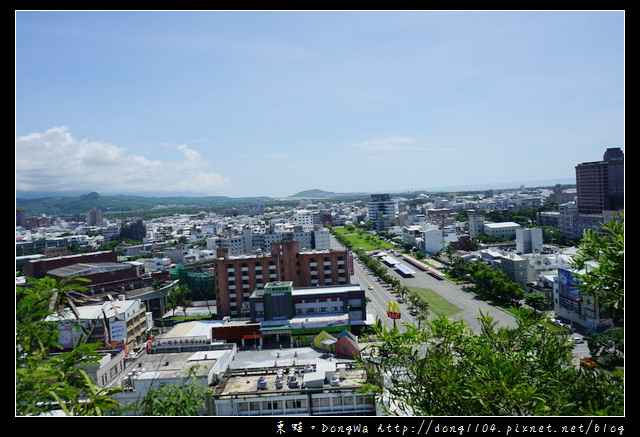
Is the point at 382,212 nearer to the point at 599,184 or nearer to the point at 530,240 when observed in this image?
the point at 599,184

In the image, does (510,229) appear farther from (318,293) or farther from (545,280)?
(318,293)

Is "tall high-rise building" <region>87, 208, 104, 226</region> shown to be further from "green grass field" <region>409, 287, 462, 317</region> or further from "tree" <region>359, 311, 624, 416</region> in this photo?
"tree" <region>359, 311, 624, 416</region>

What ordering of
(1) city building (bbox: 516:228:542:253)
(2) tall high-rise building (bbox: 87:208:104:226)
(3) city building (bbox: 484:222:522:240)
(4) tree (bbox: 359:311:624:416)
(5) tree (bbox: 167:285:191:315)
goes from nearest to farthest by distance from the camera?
(4) tree (bbox: 359:311:624:416), (5) tree (bbox: 167:285:191:315), (1) city building (bbox: 516:228:542:253), (3) city building (bbox: 484:222:522:240), (2) tall high-rise building (bbox: 87:208:104:226)

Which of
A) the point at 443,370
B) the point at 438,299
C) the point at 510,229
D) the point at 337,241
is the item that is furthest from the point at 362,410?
the point at 337,241

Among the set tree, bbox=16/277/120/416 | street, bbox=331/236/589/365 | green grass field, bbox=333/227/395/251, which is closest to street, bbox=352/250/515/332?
street, bbox=331/236/589/365

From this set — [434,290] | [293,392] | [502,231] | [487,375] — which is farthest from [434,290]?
[487,375]
